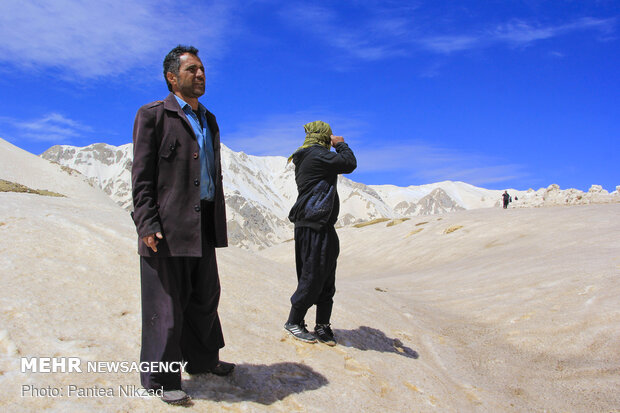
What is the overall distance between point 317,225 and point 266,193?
455 ft

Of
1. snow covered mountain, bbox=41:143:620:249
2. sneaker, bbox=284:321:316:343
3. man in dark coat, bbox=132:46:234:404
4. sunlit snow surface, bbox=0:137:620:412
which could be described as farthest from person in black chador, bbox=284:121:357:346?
snow covered mountain, bbox=41:143:620:249

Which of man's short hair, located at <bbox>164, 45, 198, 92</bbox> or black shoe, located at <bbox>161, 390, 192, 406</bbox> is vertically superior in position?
man's short hair, located at <bbox>164, 45, 198, 92</bbox>

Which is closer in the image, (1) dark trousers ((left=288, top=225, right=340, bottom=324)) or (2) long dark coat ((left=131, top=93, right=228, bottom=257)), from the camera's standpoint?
(2) long dark coat ((left=131, top=93, right=228, bottom=257))

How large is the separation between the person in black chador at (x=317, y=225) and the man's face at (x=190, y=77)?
138 cm

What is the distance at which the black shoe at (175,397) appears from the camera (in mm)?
2545

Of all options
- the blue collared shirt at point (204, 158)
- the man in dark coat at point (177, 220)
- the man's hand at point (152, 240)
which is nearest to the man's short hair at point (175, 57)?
the man in dark coat at point (177, 220)

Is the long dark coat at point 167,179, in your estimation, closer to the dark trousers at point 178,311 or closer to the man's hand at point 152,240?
the man's hand at point 152,240

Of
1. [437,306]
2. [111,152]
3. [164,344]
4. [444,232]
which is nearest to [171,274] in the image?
[164,344]

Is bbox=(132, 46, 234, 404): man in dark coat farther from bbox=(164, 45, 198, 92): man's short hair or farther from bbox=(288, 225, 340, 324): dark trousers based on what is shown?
bbox=(288, 225, 340, 324): dark trousers

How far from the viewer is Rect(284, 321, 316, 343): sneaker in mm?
3980

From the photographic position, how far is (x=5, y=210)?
5.66m
